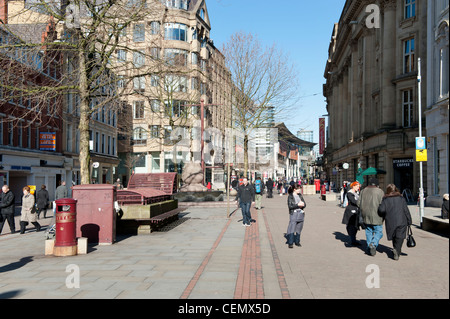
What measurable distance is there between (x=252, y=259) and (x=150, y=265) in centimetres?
220

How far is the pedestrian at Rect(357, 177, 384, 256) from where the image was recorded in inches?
395

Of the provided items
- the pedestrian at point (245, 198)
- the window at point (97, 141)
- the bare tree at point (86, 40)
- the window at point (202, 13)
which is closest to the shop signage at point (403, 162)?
the pedestrian at point (245, 198)

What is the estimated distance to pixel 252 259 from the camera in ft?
31.4

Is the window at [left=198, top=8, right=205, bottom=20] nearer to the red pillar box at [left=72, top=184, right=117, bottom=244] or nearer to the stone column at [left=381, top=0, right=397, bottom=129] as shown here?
the stone column at [left=381, top=0, right=397, bottom=129]

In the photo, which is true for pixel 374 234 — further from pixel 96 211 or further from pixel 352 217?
pixel 96 211

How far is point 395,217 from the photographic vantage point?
375 inches

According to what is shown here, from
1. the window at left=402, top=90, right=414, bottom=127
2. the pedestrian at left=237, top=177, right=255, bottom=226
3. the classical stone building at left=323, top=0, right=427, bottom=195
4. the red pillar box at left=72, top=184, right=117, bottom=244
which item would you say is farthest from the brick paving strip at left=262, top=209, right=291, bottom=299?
the window at left=402, top=90, right=414, bottom=127

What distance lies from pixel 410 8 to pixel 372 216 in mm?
28731

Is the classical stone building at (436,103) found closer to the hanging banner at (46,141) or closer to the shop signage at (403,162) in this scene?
the shop signage at (403,162)

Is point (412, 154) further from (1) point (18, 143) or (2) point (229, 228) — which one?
(1) point (18, 143)

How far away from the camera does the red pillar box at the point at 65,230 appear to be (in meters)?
9.99

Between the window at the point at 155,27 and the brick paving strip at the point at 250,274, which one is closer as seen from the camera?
the brick paving strip at the point at 250,274

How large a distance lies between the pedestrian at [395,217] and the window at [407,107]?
27.1m
